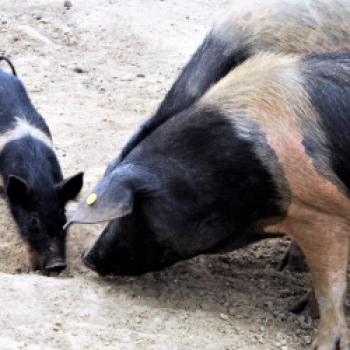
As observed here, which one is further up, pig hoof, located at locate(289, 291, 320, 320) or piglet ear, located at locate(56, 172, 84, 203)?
pig hoof, located at locate(289, 291, 320, 320)

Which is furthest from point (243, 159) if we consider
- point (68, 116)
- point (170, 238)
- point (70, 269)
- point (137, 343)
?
point (68, 116)

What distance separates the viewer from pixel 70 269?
5.15m

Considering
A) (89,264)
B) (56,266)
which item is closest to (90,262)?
(89,264)

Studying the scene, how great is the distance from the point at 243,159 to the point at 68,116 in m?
3.25

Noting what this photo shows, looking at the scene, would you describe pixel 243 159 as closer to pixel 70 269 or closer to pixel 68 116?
pixel 70 269

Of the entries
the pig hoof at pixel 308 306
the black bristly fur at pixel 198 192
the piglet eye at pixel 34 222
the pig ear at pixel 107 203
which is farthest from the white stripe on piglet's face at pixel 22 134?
the pig hoof at pixel 308 306

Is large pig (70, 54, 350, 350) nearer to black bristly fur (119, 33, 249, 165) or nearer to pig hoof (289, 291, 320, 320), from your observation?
black bristly fur (119, 33, 249, 165)

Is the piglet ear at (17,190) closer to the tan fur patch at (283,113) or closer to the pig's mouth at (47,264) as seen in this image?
the pig's mouth at (47,264)

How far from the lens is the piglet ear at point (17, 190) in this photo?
539 centimetres

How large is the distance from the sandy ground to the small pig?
127 mm

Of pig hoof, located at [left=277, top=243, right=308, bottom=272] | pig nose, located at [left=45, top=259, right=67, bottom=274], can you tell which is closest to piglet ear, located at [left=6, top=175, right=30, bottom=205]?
pig nose, located at [left=45, top=259, right=67, bottom=274]

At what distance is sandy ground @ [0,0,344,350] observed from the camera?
4.04 meters

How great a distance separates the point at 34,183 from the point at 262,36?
1.75 metres

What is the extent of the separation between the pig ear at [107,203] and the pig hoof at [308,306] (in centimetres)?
110
